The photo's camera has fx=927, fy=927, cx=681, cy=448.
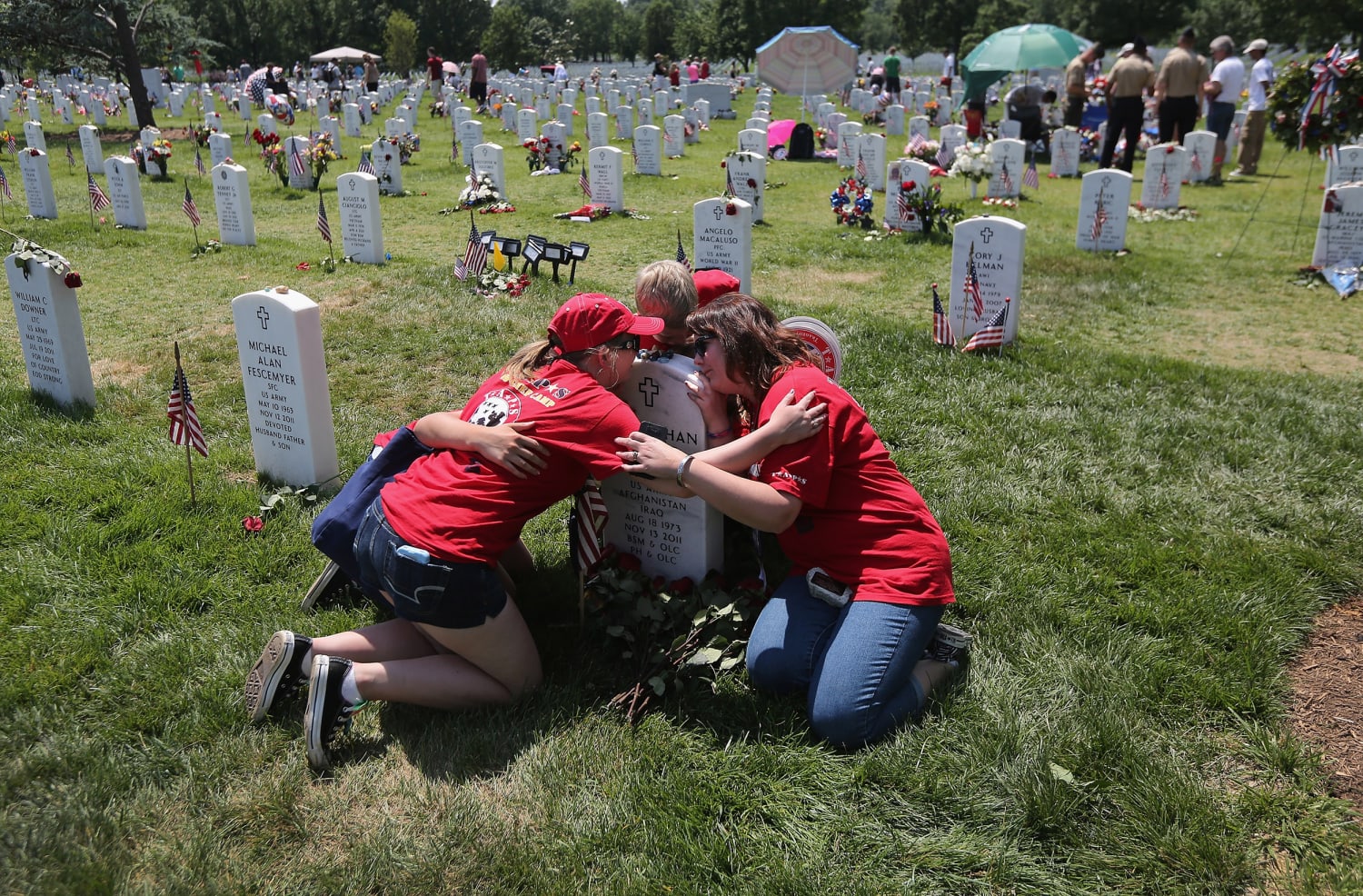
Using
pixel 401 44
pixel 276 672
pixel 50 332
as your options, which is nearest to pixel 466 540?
pixel 276 672

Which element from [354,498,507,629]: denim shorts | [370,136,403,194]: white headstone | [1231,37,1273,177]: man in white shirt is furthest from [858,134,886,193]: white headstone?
[354,498,507,629]: denim shorts

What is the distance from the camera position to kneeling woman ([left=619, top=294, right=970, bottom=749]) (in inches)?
127

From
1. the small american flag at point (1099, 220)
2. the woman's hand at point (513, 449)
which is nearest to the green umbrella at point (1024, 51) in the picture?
the small american flag at point (1099, 220)

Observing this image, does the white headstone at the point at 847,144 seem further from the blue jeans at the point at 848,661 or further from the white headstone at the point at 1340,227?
the blue jeans at the point at 848,661

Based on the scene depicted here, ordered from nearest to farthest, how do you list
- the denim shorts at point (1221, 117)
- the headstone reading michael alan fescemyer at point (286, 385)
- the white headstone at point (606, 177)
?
the headstone reading michael alan fescemyer at point (286, 385) < the white headstone at point (606, 177) < the denim shorts at point (1221, 117)

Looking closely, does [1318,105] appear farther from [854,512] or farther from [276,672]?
[276,672]

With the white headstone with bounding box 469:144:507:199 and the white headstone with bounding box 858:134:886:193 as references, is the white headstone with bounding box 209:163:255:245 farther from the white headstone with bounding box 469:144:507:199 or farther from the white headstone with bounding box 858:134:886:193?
the white headstone with bounding box 858:134:886:193

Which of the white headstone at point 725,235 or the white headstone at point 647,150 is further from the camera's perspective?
the white headstone at point 647,150

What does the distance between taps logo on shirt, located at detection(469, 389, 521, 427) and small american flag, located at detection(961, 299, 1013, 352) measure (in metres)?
4.88

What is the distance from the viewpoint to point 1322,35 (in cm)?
3136

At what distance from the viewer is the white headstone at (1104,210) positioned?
36.6 feet

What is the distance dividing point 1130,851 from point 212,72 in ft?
179

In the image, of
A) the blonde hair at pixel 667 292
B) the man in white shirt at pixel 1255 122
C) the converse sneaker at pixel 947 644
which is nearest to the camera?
the converse sneaker at pixel 947 644

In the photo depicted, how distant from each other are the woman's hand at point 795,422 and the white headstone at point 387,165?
48.8 feet
